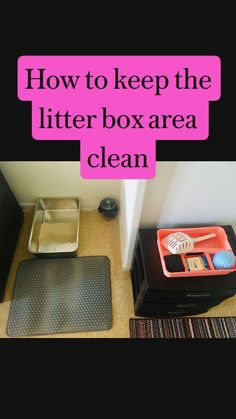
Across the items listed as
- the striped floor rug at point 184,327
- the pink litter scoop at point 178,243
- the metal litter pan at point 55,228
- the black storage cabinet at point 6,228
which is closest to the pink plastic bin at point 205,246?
the pink litter scoop at point 178,243

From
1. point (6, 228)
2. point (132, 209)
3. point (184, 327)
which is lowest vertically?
point (184, 327)

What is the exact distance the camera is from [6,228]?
4.17 ft

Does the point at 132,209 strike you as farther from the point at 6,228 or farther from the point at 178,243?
the point at 6,228

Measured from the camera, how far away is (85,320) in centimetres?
118

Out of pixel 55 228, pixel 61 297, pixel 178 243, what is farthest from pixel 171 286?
pixel 55 228

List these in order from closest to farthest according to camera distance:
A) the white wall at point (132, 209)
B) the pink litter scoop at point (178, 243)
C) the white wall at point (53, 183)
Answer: the white wall at point (132, 209) → the pink litter scoop at point (178, 243) → the white wall at point (53, 183)

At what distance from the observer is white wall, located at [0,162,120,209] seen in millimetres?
1351

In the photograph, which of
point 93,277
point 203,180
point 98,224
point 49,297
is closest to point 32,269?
point 49,297

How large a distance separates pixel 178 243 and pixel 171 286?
0.16 m

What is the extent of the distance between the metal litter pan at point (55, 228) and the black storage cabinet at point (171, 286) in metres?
0.51

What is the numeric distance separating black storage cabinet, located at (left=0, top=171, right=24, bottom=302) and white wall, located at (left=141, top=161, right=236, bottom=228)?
73 cm

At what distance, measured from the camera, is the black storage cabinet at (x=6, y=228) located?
1.23 m

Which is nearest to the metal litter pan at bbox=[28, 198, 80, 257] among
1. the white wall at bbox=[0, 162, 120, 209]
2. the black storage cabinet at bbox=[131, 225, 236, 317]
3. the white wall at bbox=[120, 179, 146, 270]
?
the white wall at bbox=[0, 162, 120, 209]

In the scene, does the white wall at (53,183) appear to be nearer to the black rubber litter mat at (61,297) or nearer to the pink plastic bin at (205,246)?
the black rubber litter mat at (61,297)
